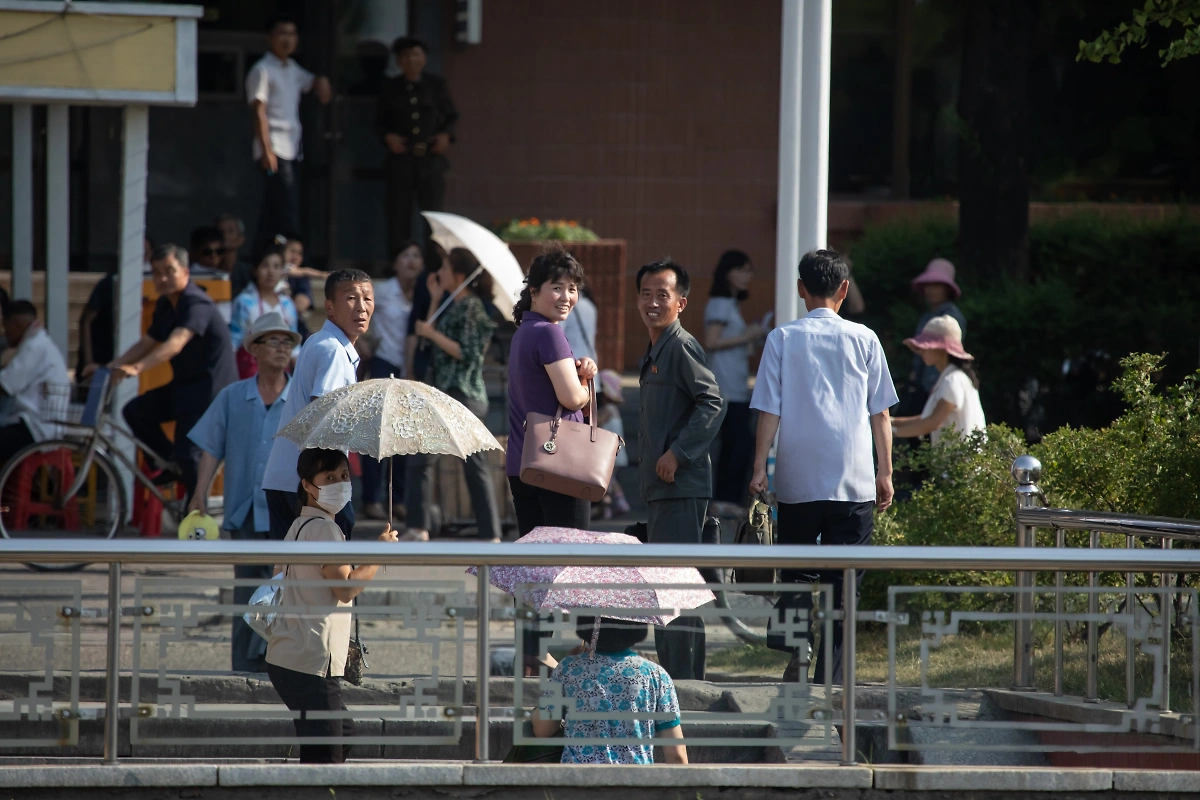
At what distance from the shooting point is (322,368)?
5832 millimetres

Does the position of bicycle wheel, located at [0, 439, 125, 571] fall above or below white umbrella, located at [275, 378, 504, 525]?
below

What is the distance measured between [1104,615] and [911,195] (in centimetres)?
1084

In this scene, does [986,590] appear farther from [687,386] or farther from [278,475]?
[278,475]

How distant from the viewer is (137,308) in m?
9.40

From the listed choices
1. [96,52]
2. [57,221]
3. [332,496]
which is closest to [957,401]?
[332,496]

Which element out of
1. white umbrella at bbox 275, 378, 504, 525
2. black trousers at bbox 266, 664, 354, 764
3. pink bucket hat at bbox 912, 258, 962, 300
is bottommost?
black trousers at bbox 266, 664, 354, 764

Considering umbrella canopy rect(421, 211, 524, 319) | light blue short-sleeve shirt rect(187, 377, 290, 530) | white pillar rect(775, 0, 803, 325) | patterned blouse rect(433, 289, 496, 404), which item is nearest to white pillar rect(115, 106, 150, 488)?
umbrella canopy rect(421, 211, 524, 319)

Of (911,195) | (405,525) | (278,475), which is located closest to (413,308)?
(405,525)

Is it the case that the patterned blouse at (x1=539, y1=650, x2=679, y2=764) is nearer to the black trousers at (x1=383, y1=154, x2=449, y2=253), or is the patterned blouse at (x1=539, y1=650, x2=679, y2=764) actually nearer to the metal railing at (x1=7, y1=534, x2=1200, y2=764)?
the metal railing at (x1=7, y1=534, x2=1200, y2=764)

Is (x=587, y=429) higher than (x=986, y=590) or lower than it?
higher

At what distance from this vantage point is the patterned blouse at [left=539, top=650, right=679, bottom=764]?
15.0ft

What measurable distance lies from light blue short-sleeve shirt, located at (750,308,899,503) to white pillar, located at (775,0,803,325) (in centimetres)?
172

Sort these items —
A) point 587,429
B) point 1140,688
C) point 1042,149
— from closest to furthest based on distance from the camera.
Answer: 1. point 1140,688
2. point 587,429
3. point 1042,149

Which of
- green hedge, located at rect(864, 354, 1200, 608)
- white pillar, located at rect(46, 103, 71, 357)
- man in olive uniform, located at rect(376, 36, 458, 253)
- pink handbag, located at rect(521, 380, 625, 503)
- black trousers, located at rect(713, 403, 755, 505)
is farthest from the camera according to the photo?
man in olive uniform, located at rect(376, 36, 458, 253)
